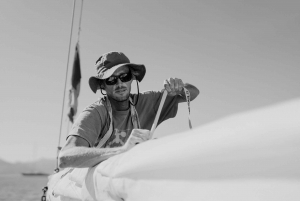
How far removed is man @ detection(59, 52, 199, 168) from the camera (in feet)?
6.75

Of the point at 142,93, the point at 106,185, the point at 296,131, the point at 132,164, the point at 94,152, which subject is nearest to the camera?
the point at 296,131

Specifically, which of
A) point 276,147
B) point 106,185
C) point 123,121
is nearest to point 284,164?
point 276,147

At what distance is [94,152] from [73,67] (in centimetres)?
626

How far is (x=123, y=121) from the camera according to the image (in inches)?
98.9

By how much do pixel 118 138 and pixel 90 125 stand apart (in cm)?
37

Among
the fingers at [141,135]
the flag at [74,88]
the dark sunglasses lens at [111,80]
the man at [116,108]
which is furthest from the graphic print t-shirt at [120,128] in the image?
the flag at [74,88]

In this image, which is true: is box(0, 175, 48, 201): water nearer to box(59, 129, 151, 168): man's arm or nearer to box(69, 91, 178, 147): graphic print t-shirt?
box(69, 91, 178, 147): graphic print t-shirt

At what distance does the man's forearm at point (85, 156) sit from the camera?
1475 mm

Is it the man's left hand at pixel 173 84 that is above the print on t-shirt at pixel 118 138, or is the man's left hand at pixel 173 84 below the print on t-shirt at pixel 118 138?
above

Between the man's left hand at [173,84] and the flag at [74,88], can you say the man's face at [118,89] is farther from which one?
the flag at [74,88]

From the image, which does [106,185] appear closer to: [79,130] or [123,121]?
[79,130]

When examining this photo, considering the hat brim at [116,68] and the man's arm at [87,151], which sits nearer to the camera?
the man's arm at [87,151]

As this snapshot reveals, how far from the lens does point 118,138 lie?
2398mm

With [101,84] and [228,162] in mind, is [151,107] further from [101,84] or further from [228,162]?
[228,162]
